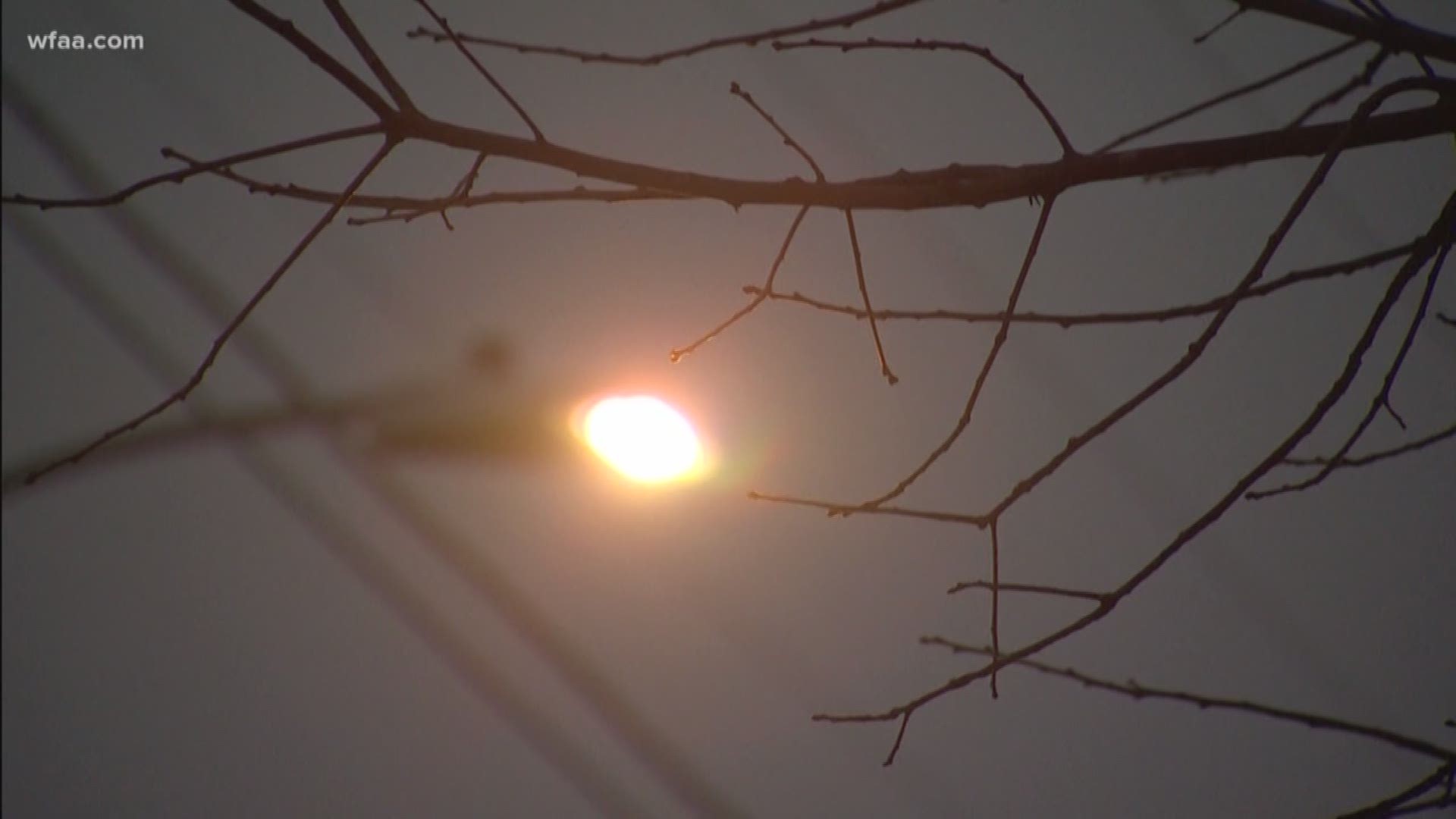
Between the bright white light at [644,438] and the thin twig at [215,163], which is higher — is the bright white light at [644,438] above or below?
above

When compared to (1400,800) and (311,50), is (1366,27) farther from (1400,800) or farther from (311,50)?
(311,50)

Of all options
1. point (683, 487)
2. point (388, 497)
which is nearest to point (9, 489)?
point (388, 497)

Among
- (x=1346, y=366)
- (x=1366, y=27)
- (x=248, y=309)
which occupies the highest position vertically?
(x=1366, y=27)

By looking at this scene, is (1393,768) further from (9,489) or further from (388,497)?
→ (9,489)

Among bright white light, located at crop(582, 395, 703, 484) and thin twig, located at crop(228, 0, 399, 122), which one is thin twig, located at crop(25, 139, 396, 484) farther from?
bright white light, located at crop(582, 395, 703, 484)

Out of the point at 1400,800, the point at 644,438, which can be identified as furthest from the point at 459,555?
the point at 1400,800

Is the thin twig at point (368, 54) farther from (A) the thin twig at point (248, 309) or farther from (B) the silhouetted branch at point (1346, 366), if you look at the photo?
(B) the silhouetted branch at point (1346, 366)

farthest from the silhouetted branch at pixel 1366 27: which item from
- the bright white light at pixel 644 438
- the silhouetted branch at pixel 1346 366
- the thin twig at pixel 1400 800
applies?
the bright white light at pixel 644 438

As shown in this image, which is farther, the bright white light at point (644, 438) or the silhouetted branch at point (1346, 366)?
the bright white light at point (644, 438)

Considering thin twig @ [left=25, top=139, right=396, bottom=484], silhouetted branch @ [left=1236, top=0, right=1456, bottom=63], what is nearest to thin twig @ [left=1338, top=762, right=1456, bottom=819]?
silhouetted branch @ [left=1236, top=0, right=1456, bottom=63]
